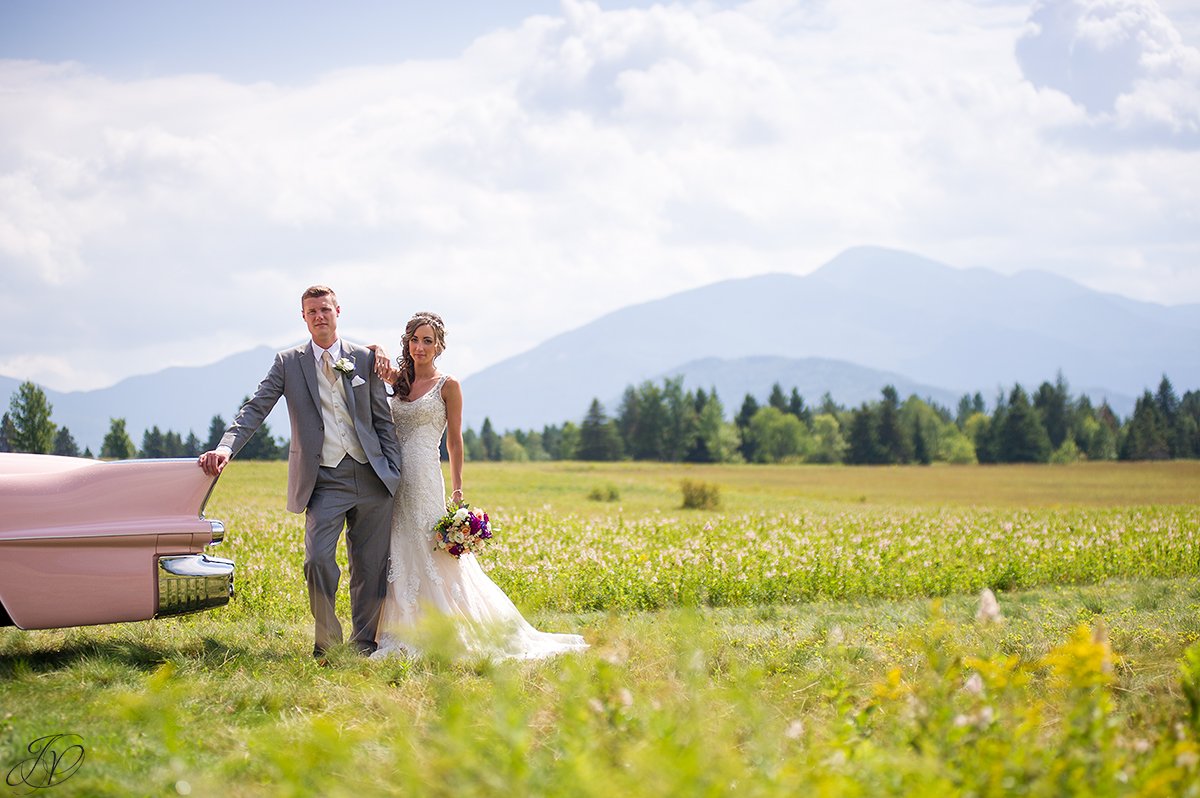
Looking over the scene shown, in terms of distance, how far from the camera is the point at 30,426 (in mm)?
25188

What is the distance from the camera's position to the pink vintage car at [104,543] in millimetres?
5355

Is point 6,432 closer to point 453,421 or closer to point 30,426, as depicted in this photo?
point 30,426

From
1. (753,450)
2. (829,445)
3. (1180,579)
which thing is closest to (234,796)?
(1180,579)

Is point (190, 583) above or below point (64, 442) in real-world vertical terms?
below

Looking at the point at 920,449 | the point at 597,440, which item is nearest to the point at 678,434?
the point at 597,440

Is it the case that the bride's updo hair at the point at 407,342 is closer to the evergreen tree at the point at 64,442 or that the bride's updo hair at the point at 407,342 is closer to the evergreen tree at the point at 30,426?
the evergreen tree at the point at 64,442

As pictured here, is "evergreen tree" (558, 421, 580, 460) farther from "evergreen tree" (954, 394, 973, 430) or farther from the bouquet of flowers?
the bouquet of flowers

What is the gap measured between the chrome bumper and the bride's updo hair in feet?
6.39

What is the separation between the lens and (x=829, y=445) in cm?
9912

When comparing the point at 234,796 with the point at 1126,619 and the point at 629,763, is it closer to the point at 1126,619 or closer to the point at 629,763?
the point at 629,763

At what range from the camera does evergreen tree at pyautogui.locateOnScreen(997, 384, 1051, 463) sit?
270ft

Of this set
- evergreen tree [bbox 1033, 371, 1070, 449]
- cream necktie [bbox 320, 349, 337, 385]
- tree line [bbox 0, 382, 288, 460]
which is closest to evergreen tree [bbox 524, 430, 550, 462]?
evergreen tree [bbox 1033, 371, 1070, 449]

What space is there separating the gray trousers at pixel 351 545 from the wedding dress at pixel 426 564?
17cm

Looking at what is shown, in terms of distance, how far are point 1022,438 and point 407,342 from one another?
3364 inches
